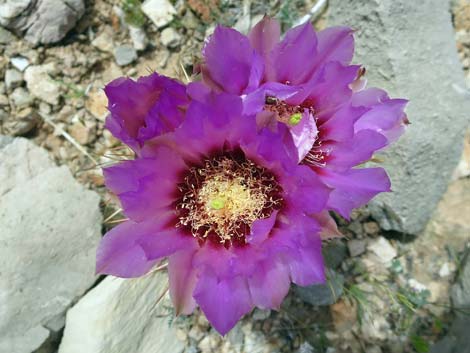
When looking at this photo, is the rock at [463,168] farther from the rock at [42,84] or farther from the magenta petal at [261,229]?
the rock at [42,84]

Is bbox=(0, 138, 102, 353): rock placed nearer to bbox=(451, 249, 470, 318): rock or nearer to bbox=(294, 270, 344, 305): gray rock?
bbox=(294, 270, 344, 305): gray rock

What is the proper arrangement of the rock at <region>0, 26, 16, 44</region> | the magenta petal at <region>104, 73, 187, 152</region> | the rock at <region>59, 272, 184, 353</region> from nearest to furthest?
1. the magenta petal at <region>104, 73, 187, 152</region>
2. the rock at <region>59, 272, 184, 353</region>
3. the rock at <region>0, 26, 16, 44</region>

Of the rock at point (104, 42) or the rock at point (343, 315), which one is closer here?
the rock at point (343, 315)

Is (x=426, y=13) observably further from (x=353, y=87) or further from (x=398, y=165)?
(x=353, y=87)

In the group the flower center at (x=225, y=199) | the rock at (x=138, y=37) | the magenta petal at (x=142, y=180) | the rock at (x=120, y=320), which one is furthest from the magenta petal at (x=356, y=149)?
the rock at (x=138, y=37)

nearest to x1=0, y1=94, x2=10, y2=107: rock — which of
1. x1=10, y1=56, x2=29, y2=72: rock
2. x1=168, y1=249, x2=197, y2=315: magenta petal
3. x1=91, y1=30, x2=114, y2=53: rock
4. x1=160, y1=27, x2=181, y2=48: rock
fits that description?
x1=10, y1=56, x2=29, y2=72: rock

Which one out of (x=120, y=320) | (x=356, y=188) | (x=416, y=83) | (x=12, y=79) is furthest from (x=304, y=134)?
(x=12, y=79)
